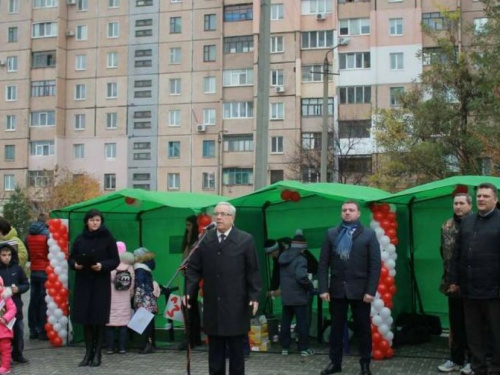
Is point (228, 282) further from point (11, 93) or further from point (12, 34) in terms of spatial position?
point (12, 34)

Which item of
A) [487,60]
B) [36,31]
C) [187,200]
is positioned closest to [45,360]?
[187,200]

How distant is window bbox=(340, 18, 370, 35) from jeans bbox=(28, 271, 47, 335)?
36.9 metres

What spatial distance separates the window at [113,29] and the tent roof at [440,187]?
43269mm

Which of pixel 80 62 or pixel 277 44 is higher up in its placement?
pixel 80 62

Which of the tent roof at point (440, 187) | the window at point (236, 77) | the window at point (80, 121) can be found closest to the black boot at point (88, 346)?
the tent roof at point (440, 187)

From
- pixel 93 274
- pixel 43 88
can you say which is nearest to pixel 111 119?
pixel 43 88

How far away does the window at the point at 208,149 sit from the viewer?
48000mm

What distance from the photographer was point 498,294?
23.7 feet

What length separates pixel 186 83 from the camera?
49.0m

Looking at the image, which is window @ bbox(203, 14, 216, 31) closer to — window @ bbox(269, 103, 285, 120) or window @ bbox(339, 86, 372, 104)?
window @ bbox(269, 103, 285, 120)

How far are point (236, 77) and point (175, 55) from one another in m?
5.12

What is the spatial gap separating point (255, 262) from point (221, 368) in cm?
106

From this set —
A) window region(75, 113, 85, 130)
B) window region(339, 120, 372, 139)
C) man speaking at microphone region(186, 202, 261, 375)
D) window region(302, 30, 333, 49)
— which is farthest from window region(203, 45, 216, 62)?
man speaking at microphone region(186, 202, 261, 375)

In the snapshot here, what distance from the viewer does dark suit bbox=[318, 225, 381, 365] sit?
26.1ft
